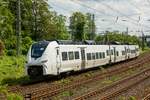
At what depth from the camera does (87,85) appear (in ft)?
93.3

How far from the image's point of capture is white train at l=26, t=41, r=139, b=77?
92.7 feet

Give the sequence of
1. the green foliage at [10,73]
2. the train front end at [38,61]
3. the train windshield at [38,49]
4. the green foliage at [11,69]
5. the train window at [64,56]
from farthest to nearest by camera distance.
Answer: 1. the green foliage at [11,69]
2. the train window at [64,56]
3. the train windshield at [38,49]
4. the train front end at [38,61]
5. the green foliage at [10,73]

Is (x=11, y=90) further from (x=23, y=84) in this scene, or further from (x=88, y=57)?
(x=88, y=57)

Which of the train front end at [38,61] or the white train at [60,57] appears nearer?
the train front end at [38,61]

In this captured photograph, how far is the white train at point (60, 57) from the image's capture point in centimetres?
2825

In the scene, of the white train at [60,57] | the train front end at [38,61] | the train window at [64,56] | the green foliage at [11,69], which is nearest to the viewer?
the train front end at [38,61]

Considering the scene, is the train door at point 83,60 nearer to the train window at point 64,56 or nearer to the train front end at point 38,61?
the train window at point 64,56

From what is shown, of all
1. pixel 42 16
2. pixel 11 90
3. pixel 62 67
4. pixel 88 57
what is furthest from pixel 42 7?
pixel 11 90

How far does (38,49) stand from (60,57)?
5.95 ft

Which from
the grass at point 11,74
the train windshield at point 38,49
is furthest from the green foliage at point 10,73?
Answer: the train windshield at point 38,49

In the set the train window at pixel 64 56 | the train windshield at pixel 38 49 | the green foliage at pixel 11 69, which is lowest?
the green foliage at pixel 11 69

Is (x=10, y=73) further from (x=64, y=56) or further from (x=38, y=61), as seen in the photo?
(x=38, y=61)

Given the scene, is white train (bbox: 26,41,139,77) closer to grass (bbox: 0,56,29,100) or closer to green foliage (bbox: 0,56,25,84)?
grass (bbox: 0,56,29,100)

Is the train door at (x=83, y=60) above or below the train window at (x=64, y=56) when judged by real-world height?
below
